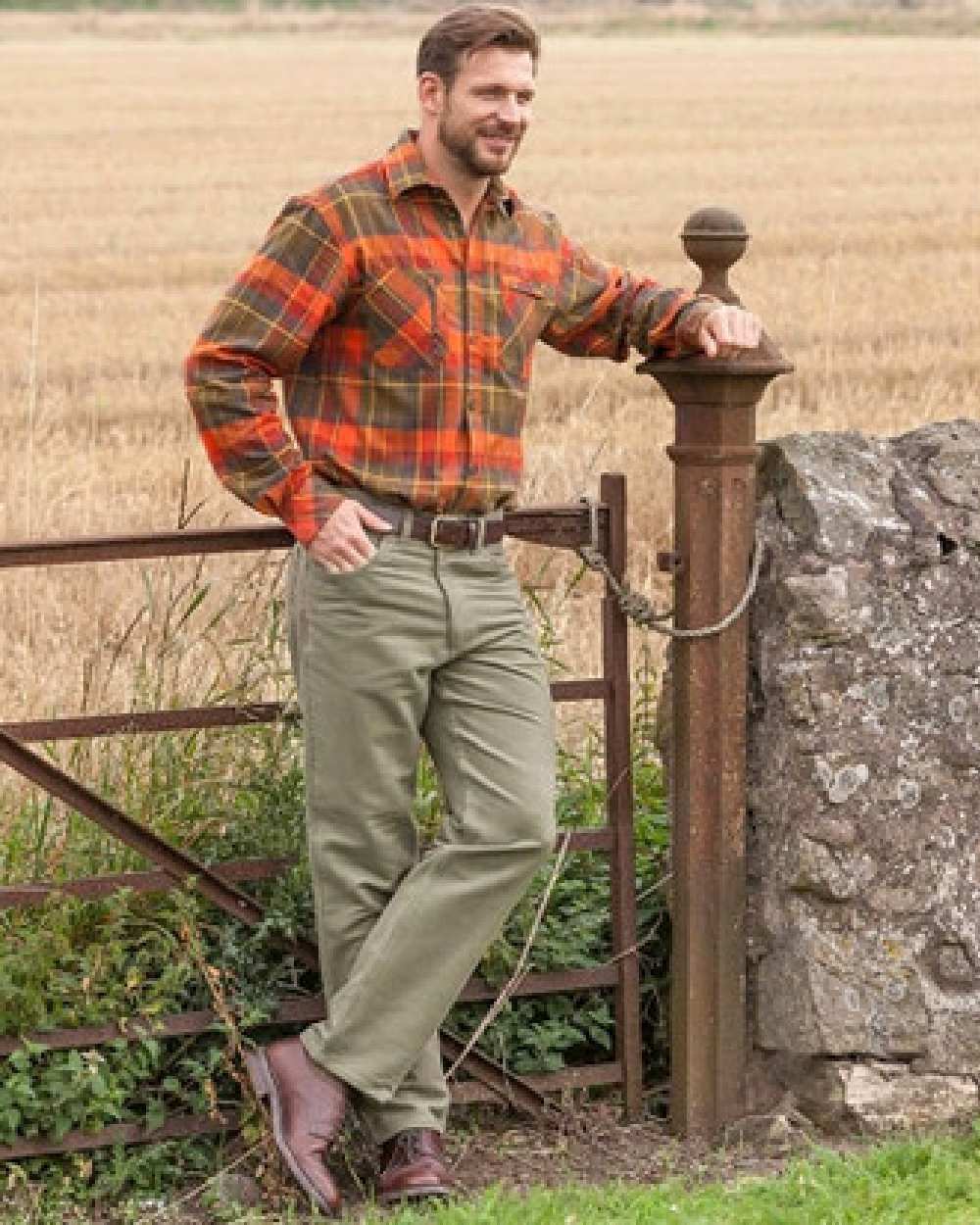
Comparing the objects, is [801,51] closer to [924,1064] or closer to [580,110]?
[580,110]

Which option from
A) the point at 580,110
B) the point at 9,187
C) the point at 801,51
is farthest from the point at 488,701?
the point at 801,51

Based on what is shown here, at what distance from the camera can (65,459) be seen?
37.2ft

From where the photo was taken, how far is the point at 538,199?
26203 mm

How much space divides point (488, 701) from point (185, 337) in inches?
495

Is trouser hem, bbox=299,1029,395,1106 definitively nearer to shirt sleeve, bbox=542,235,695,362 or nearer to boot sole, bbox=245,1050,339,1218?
boot sole, bbox=245,1050,339,1218

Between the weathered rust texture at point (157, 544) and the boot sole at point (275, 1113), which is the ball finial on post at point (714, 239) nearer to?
the weathered rust texture at point (157, 544)

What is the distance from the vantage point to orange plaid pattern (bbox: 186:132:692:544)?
4.92 meters

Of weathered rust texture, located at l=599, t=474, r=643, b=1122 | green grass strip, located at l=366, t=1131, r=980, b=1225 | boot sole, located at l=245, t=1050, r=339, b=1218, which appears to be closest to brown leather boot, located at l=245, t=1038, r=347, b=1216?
boot sole, located at l=245, t=1050, r=339, b=1218

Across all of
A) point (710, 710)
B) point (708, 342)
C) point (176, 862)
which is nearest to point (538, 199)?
point (710, 710)

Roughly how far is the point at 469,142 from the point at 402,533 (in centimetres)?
69

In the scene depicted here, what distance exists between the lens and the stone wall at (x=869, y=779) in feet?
17.9

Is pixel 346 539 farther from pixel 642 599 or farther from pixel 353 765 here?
pixel 642 599

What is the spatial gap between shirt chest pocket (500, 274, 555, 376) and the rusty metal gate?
42cm

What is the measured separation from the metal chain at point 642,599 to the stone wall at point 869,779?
0.05 m
